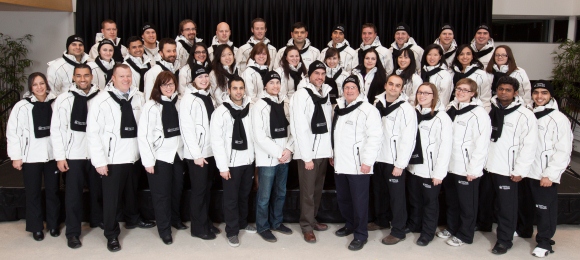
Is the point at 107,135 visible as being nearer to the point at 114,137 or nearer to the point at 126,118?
the point at 114,137

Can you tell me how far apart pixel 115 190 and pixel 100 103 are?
68 centimetres

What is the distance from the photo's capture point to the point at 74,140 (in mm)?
3779

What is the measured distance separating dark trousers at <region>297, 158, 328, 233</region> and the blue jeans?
17 centimetres

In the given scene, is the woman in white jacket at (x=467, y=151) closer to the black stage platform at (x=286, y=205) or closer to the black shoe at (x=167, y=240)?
the black stage platform at (x=286, y=205)

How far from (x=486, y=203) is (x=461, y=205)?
435 millimetres

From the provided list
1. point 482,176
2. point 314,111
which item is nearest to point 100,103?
point 314,111

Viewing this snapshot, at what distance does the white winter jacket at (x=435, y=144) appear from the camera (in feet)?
12.2

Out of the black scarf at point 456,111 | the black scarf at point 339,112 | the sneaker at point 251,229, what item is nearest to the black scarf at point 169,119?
the sneaker at point 251,229

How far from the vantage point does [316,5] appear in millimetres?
7094

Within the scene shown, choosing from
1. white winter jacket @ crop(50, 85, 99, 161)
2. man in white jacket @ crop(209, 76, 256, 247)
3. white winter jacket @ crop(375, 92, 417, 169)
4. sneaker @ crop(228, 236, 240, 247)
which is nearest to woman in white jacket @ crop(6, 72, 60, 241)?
white winter jacket @ crop(50, 85, 99, 161)

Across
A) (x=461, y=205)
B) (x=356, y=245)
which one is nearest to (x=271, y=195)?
(x=356, y=245)

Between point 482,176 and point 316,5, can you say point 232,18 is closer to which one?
point 316,5

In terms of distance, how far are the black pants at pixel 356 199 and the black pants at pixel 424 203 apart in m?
0.42

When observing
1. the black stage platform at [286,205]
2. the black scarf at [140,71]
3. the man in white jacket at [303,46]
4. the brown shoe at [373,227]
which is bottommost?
the brown shoe at [373,227]
